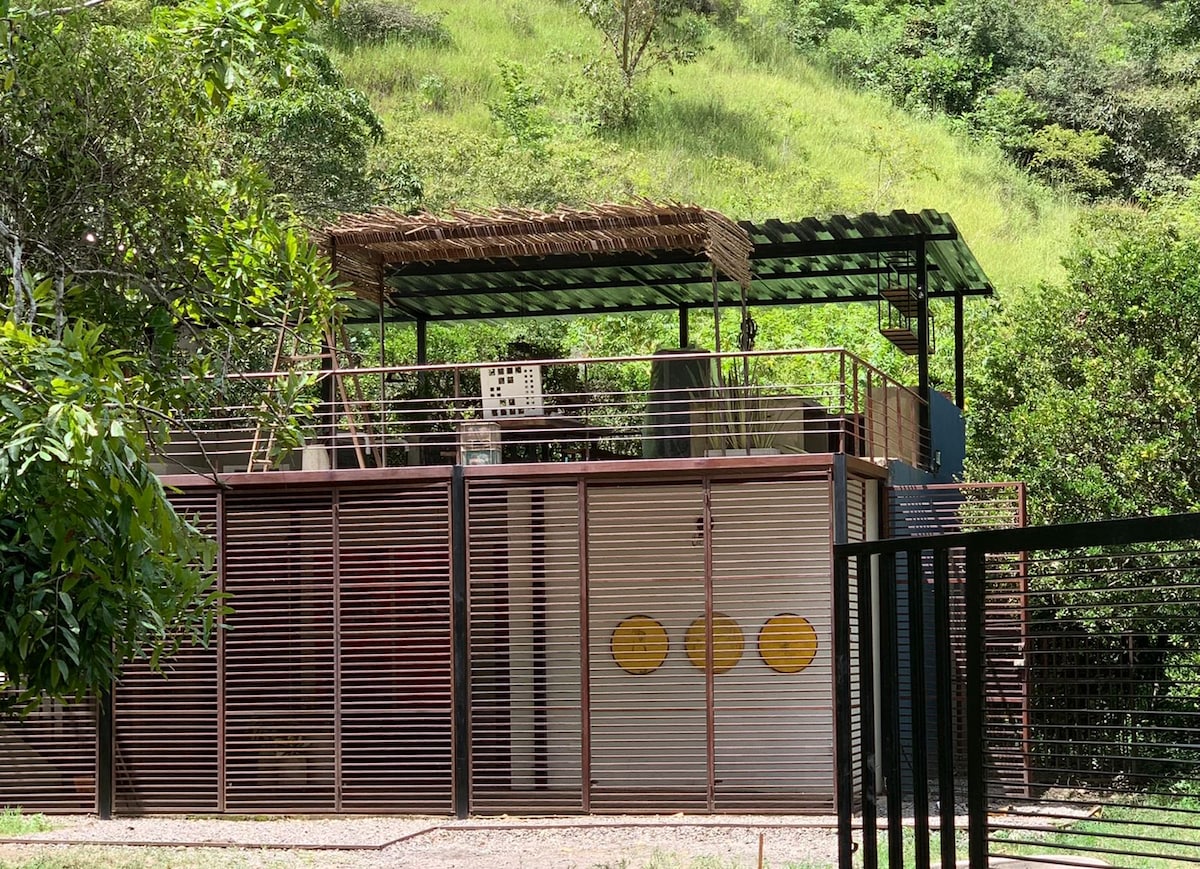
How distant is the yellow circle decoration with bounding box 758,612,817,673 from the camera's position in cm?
1204

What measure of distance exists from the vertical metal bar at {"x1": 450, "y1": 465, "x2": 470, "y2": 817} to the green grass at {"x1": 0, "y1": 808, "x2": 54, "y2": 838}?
319cm

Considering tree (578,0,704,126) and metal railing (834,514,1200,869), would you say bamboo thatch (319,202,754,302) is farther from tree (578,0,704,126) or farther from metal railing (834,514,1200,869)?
tree (578,0,704,126)

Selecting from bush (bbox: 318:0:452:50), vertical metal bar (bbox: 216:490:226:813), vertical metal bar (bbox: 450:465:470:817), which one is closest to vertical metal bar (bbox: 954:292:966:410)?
vertical metal bar (bbox: 450:465:470:817)

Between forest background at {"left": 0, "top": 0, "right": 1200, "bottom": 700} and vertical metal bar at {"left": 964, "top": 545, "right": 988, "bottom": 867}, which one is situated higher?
forest background at {"left": 0, "top": 0, "right": 1200, "bottom": 700}

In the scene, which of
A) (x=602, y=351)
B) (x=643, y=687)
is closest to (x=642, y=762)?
(x=643, y=687)

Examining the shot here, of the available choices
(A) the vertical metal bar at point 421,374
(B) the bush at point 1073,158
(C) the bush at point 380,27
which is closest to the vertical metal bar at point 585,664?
(A) the vertical metal bar at point 421,374

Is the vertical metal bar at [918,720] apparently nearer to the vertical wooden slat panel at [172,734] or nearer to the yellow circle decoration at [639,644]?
the yellow circle decoration at [639,644]

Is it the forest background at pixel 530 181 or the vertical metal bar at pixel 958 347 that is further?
the vertical metal bar at pixel 958 347

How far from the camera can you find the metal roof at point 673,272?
45.7 ft

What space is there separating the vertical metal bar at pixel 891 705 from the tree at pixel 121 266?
8.38 feet

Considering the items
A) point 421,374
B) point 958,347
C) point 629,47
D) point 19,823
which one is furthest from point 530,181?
point 19,823

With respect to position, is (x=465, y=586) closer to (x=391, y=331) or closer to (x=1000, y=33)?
(x=391, y=331)

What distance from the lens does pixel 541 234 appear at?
1266cm

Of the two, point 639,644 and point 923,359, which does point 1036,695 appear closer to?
point 639,644
